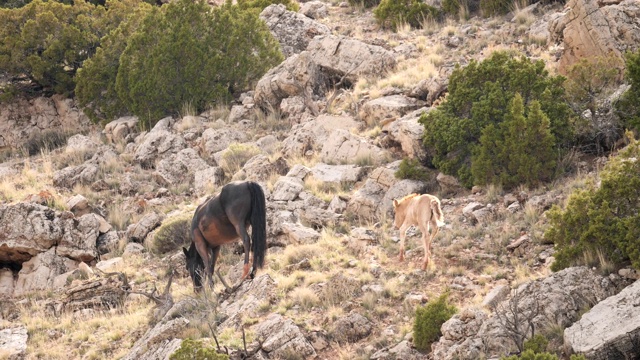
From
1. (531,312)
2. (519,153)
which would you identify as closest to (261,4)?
(519,153)

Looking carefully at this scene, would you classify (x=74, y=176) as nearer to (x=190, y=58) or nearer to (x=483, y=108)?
(x=190, y=58)

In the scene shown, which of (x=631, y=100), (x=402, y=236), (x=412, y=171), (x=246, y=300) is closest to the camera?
(x=246, y=300)

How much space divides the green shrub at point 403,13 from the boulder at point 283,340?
20046 millimetres

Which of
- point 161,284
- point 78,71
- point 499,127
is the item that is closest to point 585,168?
point 499,127

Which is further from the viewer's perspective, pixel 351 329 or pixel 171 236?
pixel 171 236

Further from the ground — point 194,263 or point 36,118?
point 194,263

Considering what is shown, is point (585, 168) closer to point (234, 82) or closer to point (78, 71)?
point (234, 82)

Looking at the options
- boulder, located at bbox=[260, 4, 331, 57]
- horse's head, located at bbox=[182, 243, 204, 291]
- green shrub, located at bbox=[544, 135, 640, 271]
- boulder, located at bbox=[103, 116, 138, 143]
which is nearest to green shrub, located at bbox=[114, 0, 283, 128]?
boulder, located at bbox=[103, 116, 138, 143]

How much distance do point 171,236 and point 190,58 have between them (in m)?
10.8

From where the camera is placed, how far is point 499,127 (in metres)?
18.2

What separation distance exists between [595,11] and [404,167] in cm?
588

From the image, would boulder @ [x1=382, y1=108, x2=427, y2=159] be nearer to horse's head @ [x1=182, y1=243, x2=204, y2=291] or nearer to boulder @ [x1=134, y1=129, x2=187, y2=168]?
horse's head @ [x1=182, y1=243, x2=204, y2=291]

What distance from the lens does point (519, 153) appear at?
57.1ft

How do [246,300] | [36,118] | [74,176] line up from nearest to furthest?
[246,300] → [74,176] → [36,118]
